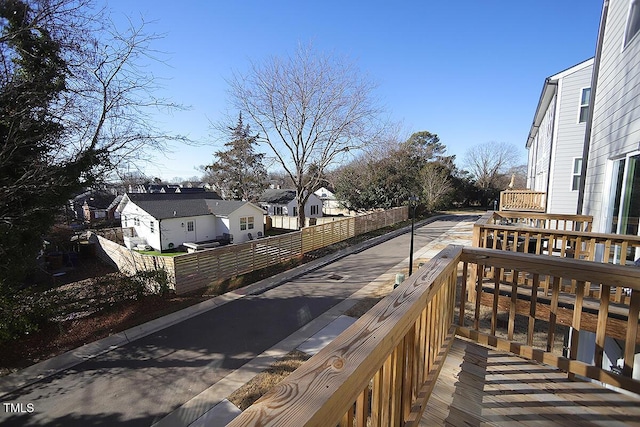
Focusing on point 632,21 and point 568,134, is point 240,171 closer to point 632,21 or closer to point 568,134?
point 568,134

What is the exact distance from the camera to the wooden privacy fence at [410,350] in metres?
0.71

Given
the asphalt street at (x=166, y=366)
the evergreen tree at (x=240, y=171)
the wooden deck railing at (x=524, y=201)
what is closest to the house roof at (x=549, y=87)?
the wooden deck railing at (x=524, y=201)

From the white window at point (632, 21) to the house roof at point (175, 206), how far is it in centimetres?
1890

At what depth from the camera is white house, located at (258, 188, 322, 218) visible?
1121 inches

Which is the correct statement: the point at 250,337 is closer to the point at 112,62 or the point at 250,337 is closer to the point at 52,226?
the point at 52,226

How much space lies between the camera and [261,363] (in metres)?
4.84

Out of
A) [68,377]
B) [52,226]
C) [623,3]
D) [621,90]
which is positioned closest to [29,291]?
[52,226]

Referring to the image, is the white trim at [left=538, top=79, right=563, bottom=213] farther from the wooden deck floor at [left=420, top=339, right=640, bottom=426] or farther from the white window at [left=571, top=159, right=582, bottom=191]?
the wooden deck floor at [left=420, top=339, right=640, bottom=426]

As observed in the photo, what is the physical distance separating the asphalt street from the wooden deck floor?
3778 mm

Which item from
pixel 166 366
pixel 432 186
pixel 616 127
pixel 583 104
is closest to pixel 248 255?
pixel 166 366

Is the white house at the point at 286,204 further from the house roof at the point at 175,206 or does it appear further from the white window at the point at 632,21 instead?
the white window at the point at 632,21

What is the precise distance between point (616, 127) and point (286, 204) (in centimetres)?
2545

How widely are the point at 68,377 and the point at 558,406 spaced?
6469 mm

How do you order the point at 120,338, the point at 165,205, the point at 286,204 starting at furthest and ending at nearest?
the point at 286,204 → the point at 165,205 → the point at 120,338
